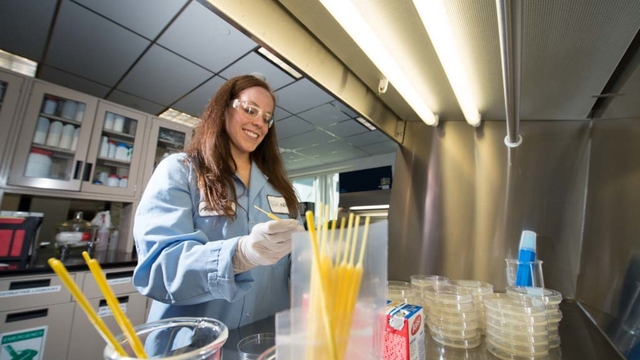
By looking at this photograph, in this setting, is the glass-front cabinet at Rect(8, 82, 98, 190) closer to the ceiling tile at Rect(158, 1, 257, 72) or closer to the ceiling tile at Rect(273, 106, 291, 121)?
the ceiling tile at Rect(158, 1, 257, 72)

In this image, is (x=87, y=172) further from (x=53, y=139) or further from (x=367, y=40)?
(x=367, y=40)

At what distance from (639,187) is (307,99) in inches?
93.1

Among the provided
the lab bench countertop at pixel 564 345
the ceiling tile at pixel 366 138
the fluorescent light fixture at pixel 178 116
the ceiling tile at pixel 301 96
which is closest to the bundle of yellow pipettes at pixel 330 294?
the lab bench countertop at pixel 564 345

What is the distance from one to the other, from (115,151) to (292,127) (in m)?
1.87

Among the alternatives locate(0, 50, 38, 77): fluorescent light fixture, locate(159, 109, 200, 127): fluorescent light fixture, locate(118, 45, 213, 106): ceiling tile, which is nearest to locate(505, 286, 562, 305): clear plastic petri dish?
locate(118, 45, 213, 106): ceiling tile

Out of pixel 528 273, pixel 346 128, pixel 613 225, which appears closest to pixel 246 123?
pixel 528 273

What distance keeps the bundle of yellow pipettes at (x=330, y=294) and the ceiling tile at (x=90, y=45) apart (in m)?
2.27

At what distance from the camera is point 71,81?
7.51ft

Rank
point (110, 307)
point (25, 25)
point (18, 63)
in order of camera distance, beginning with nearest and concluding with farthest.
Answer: point (110, 307) → point (25, 25) → point (18, 63)

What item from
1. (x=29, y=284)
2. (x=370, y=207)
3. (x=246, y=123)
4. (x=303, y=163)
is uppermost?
(x=303, y=163)

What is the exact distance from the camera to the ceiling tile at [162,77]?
1.98 m

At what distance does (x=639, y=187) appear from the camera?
633mm

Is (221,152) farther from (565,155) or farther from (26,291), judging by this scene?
(26,291)

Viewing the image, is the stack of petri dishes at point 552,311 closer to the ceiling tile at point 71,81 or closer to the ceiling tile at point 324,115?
the ceiling tile at point 324,115
